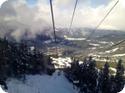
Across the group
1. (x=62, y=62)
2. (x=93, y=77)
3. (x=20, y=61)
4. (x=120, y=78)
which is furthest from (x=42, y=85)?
(x=120, y=78)

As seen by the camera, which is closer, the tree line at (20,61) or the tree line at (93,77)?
the tree line at (20,61)

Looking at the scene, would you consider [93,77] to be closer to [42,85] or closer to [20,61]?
[42,85]

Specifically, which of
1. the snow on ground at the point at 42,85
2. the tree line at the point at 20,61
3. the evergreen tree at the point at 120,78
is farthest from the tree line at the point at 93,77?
the tree line at the point at 20,61

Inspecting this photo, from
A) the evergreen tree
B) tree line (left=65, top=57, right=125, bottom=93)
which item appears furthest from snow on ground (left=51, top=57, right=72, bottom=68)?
the evergreen tree

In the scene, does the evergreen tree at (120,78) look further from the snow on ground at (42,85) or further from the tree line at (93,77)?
the snow on ground at (42,85)

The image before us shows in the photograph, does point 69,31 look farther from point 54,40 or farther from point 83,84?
point 83,84

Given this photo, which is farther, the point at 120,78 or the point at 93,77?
the point at 93,77

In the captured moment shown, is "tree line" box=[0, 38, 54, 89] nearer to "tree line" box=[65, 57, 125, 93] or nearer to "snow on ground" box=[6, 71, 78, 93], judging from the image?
"snow on ground" box=[6, 71, 78, 93]

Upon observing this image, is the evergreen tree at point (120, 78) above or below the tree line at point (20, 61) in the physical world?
below
